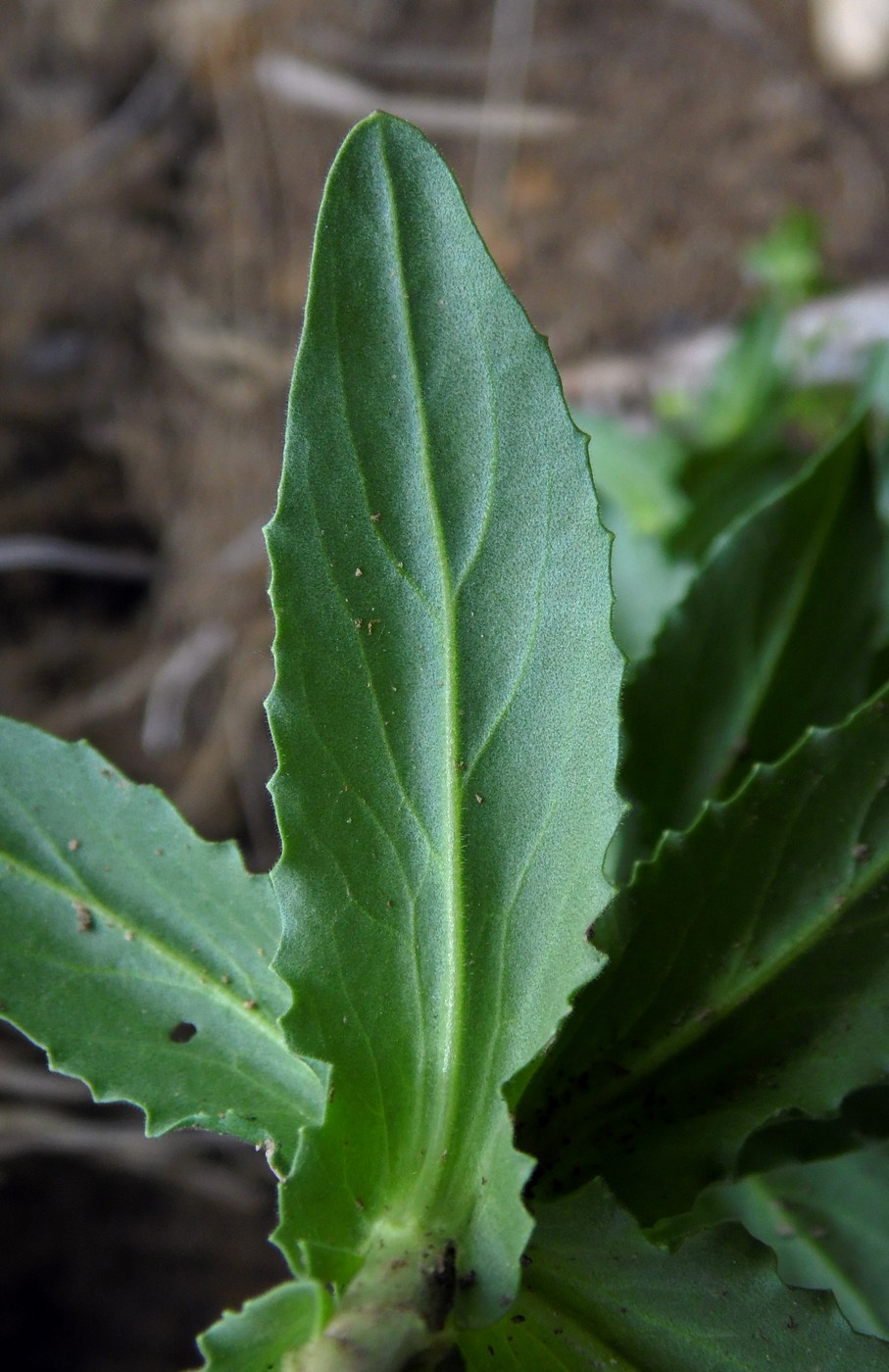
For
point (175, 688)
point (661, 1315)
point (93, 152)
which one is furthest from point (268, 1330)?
point (93, 152)

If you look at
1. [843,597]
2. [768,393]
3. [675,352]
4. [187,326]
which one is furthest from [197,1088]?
[187,326]

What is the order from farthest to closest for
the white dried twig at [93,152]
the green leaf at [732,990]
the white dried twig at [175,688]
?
the white dried twig at [93,152], the white dried twig at [175,688], the green leaf at [732,990]

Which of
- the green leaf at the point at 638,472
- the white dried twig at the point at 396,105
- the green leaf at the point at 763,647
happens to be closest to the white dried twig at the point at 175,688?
the green leaf at the point at 638,472

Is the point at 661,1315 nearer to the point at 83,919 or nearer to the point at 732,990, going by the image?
the point at 732,990

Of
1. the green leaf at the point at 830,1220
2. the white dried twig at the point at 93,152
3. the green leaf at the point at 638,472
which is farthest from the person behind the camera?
the white dried twig at the point at 93,152

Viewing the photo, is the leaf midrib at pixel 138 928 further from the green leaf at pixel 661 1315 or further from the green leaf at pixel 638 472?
the green leaf at pixel 638 472

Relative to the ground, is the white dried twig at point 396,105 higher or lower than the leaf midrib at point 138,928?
higher

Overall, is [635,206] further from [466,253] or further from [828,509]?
[466,253]
